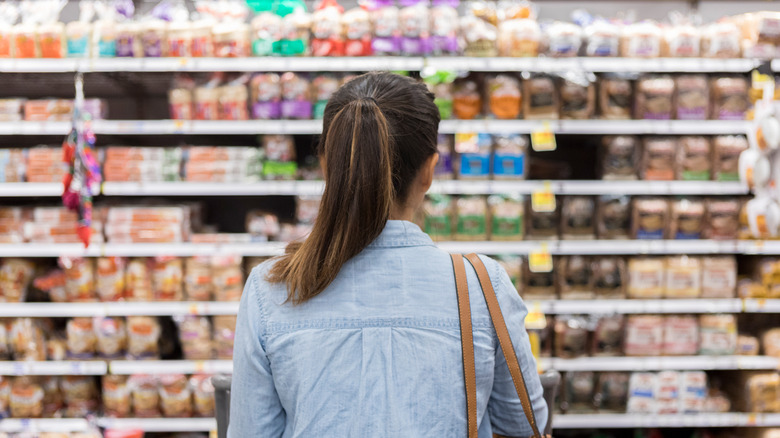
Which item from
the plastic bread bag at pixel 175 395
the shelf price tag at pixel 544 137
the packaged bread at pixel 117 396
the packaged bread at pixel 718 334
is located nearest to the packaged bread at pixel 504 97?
the shelf price tag at pixel 544 137

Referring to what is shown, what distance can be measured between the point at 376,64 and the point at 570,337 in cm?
174

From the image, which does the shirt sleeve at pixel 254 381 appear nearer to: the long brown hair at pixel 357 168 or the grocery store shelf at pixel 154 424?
the long brown hair at pixel 357 168

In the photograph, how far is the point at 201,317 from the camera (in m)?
3.06

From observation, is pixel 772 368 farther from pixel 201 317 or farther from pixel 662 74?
pixel 201 317

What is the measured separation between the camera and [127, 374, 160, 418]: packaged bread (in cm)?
299

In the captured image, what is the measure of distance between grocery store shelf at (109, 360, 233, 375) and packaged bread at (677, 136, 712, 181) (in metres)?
2.61

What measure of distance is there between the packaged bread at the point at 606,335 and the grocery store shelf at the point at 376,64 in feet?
4.28

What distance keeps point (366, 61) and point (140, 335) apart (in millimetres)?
1863

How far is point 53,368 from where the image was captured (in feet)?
9.82

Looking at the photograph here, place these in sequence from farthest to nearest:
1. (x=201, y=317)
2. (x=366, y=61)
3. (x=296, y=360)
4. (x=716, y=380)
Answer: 1. (x=716, y=380)
2. (x=201, y=317)
3. (x=366, y=61)
4. (x=296, y=360)

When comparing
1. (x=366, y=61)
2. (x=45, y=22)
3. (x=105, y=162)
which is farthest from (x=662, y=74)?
(x=45, y=22)

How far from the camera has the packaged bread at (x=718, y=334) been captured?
2998mm

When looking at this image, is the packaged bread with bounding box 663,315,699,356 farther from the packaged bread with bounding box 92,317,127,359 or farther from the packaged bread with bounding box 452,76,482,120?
the packaged bread with bounding box 92,317,127,359

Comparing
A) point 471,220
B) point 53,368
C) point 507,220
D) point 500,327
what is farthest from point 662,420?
point 53,368
